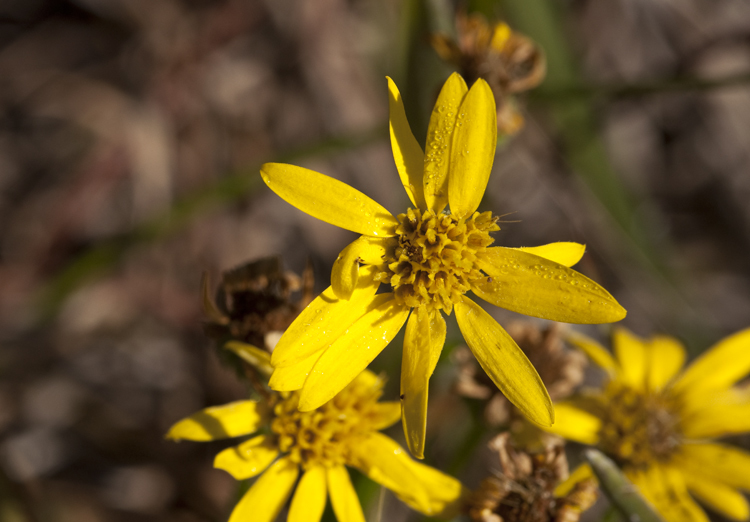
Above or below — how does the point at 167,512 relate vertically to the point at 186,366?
below

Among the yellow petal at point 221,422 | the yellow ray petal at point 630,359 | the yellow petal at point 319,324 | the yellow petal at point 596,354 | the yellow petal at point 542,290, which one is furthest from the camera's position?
the yellow ray petal at point 630,359

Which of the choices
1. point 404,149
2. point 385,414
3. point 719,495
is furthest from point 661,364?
point 404,149

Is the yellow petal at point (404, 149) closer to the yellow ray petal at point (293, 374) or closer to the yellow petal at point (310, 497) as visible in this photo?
the yellow ray petal at point (293, 374)

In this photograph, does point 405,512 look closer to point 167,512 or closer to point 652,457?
point 167,512

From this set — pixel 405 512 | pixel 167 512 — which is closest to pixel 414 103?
pixel 405 512

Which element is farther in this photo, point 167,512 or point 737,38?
point 737,38

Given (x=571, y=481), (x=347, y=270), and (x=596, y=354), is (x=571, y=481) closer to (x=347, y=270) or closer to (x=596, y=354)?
(x=596, y=354)

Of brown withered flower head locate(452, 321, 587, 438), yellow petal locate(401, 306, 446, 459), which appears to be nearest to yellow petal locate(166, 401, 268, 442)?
yellow petal locate(401, 306, 446, 459)

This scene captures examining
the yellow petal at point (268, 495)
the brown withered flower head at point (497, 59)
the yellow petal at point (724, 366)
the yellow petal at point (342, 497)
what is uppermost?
the brown withered flower head at point (497, 59)

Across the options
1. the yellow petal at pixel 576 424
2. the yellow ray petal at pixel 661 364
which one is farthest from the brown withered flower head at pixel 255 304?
the yellow ray petal at pixel 661 364
